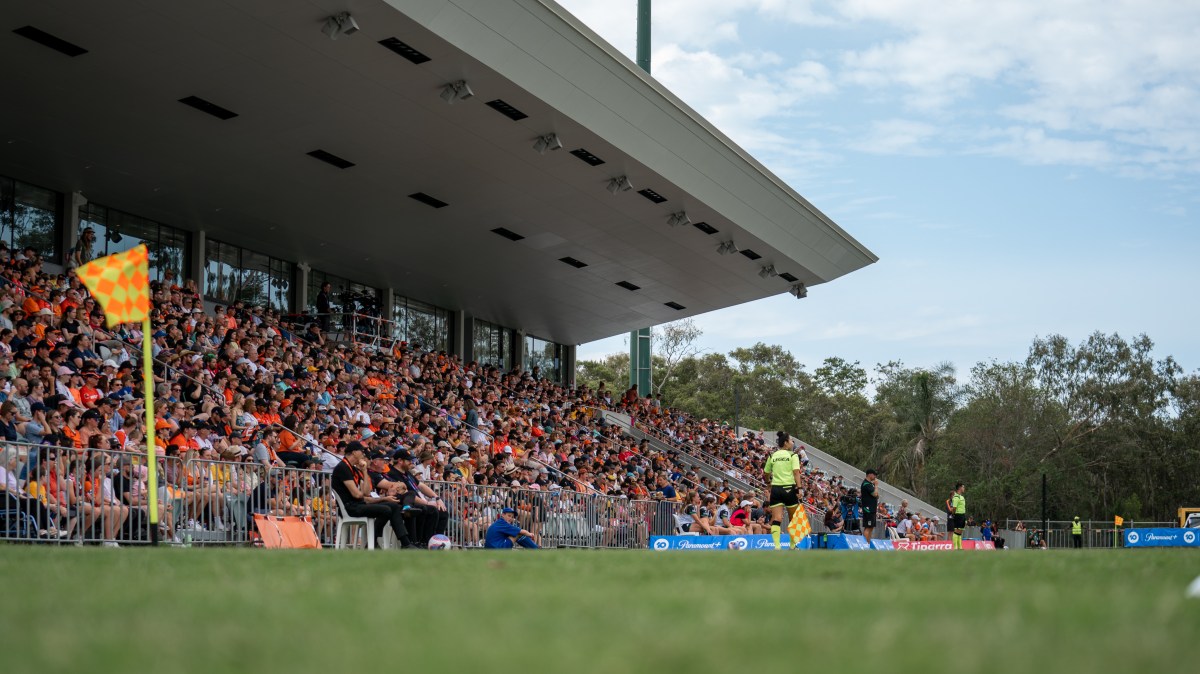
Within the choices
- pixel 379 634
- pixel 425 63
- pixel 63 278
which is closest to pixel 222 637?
pixel 379 634

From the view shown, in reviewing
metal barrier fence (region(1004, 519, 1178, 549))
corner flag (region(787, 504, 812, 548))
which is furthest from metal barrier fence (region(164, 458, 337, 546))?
metal barrier fence (region(1004, 519, 1178, 549))

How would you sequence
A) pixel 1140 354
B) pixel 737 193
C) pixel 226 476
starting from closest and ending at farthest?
1. pixel 226 476
2. pixel 737 193
3. pixel 1140 354

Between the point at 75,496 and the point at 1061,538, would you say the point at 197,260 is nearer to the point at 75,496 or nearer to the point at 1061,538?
the point at 75,496

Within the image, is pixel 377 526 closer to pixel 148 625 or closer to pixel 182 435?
pixel 182 435

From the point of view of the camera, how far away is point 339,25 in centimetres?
1856

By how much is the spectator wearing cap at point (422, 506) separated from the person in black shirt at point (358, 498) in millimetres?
819

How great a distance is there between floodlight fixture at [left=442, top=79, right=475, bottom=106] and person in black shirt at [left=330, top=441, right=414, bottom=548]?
25.2ft

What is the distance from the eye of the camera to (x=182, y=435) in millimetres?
16906

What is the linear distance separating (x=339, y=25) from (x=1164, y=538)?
2990 cm

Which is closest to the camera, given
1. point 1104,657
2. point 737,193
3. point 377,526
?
point 1104,657

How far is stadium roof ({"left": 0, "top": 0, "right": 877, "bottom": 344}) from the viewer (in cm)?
1931

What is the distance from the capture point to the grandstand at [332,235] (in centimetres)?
1734

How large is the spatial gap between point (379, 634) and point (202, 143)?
21458 mm

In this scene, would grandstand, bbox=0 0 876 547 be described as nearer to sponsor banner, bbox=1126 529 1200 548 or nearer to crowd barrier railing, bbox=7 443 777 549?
crowd barrier railing, bbox=7 443 777 549
